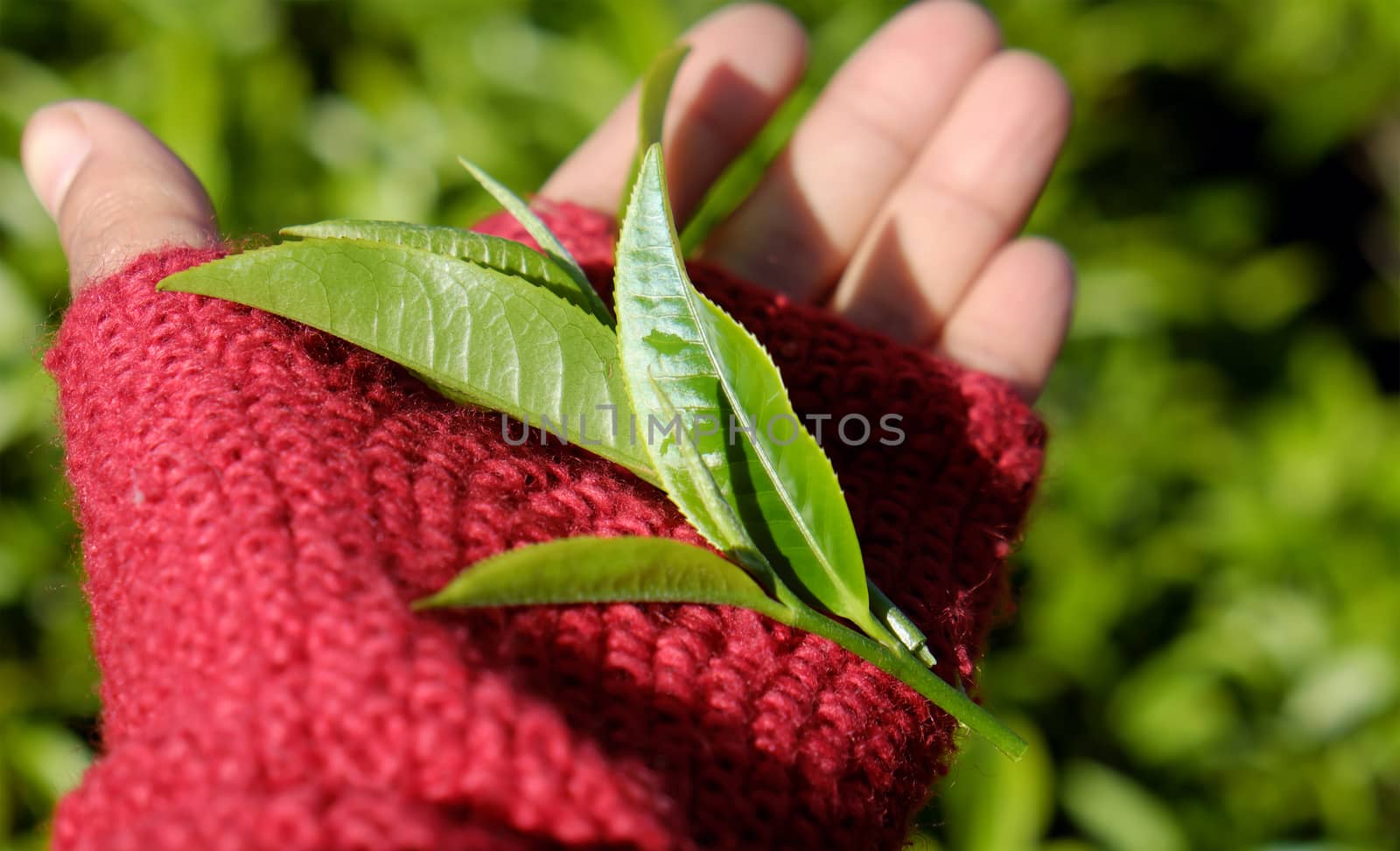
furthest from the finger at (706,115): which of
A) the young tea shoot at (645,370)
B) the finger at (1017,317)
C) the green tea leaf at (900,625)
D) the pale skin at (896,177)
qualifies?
the green tea leaf at (900,625)

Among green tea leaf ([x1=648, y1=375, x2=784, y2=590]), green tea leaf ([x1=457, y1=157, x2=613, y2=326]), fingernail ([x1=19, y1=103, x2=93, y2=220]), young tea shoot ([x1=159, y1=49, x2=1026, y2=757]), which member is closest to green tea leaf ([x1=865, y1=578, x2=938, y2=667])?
young tea shoot ([x1=159, y1=49, x2=1026, y2=757])

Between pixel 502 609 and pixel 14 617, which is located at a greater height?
pixel 14 617

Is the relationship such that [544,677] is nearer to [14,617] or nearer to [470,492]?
[470,492]

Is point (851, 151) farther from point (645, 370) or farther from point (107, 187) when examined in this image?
point (107, 187)

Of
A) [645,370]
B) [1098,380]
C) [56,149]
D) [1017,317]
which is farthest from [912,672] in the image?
[1098,380]

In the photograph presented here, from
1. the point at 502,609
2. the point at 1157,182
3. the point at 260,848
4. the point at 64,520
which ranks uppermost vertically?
the point at 1157,182

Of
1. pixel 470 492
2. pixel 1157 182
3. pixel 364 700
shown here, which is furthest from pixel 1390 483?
pixel 364 700
